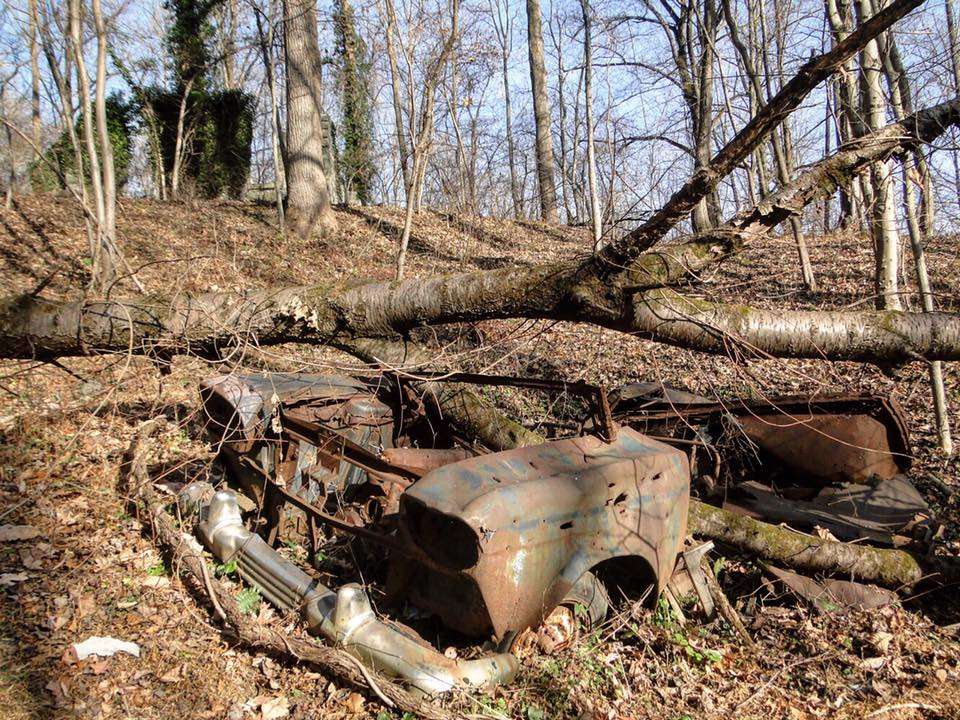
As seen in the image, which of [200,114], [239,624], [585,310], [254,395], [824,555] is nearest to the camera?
[239,624]

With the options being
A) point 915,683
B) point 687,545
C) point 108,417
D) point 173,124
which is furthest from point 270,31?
point 915,683

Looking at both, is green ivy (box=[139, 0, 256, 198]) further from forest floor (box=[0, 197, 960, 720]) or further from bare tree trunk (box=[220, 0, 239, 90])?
forest floor (box=[0, 197, 960, 720])

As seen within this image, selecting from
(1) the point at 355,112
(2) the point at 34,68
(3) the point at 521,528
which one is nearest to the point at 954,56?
(3) the point at 521,528

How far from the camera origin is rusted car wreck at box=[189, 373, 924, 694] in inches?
119

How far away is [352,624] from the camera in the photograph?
3283mm

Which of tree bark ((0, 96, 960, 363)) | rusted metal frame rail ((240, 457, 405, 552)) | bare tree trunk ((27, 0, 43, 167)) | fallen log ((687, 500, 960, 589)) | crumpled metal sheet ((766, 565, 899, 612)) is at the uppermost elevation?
bare tree trunk ((27, 0, 43, 167))

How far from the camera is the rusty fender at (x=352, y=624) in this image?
3006mm

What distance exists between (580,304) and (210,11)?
18376 mm

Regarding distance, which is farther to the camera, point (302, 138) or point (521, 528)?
point (302, 138)

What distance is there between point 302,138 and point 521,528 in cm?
1348

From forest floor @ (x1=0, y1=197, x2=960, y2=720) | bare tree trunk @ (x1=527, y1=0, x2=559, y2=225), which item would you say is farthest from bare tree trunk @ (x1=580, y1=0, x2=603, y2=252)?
forest floor @ (x1=0, y1=197, x2=960, y2=720)

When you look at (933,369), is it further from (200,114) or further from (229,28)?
(229,28)

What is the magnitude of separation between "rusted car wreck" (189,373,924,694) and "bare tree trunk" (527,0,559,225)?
16.7m

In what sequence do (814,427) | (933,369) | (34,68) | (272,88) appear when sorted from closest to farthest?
1. (814,427)
2. (933,369)
3. (34,68)
4. (272,88)
